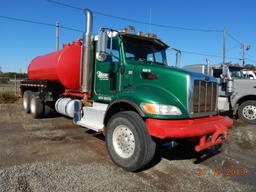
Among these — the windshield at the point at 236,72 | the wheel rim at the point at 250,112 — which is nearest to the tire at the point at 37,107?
the wheel rim at the point at 250,112

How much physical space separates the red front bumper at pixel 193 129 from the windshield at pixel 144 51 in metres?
1.88

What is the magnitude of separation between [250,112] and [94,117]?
6.50m

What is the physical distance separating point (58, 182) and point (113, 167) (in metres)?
1.08

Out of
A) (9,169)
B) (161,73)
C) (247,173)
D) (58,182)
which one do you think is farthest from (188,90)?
(9,169)

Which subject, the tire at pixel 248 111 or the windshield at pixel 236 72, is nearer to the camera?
the tire at pixel 248 111

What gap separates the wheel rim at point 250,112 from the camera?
9.62 meters

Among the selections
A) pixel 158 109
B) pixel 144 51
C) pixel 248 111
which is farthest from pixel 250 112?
pixel 158 109

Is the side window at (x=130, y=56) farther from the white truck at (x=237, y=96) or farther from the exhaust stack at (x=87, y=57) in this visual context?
the white truck at (x=237, y=96)

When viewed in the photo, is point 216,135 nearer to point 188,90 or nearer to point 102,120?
point 188,90

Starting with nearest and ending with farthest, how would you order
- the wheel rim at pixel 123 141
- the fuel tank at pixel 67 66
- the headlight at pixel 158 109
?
the headlight at pixel 158 109 < the wheel rim at pixel 123 141 < the fuel tank at pixel 67 66

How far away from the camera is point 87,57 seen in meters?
6.41

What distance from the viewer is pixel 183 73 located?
4.56 meters

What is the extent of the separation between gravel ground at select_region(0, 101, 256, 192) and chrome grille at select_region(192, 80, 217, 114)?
109cm

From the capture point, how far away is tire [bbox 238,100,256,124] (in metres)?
9.63
